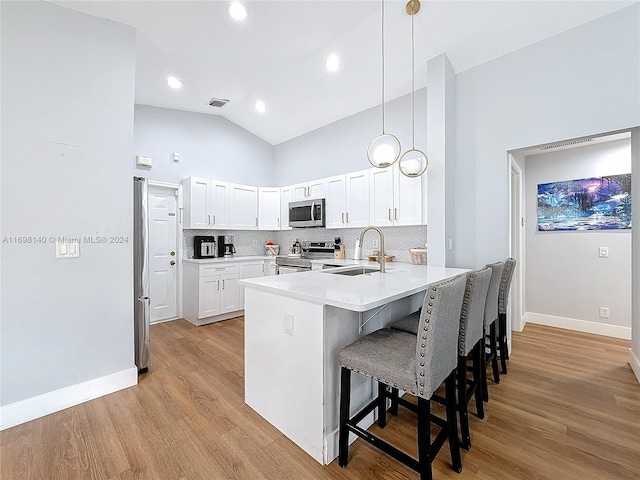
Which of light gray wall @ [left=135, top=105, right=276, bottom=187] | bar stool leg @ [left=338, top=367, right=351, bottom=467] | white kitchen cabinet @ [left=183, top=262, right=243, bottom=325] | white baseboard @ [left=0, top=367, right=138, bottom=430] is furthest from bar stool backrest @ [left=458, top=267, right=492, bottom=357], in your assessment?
light gray wall @ [left=135, top=105, right=276, bottom=187]

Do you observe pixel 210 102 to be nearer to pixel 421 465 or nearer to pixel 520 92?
pixel 520 92

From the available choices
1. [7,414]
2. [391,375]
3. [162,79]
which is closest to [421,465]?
[391,375]

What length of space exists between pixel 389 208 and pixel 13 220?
3.57 metres

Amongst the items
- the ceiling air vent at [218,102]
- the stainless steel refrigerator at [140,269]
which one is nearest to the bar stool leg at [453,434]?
the stainless steel refrigerator at [140,269]

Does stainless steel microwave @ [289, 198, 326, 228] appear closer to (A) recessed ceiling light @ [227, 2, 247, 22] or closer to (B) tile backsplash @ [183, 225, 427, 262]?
(B) tile backsplash @ [183, 225, 427, 262]

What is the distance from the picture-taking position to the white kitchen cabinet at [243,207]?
15.8 ft

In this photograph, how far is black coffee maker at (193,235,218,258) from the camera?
4.55 m

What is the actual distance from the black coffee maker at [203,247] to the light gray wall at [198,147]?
39.2 inches

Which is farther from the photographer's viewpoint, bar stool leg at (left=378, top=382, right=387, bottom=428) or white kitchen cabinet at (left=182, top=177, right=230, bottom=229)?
white kitchen cabinet at (left=182, top=177, right=230, bottom=229)

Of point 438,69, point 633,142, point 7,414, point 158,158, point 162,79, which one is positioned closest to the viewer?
point 7,414

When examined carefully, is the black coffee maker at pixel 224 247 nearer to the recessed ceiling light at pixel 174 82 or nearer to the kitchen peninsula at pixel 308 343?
the recessed ceiling light at pixel 174 82

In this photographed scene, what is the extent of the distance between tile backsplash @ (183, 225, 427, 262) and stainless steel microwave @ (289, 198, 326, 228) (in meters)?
0.42

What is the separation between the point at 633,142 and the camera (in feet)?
8.48

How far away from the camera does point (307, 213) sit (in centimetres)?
472
